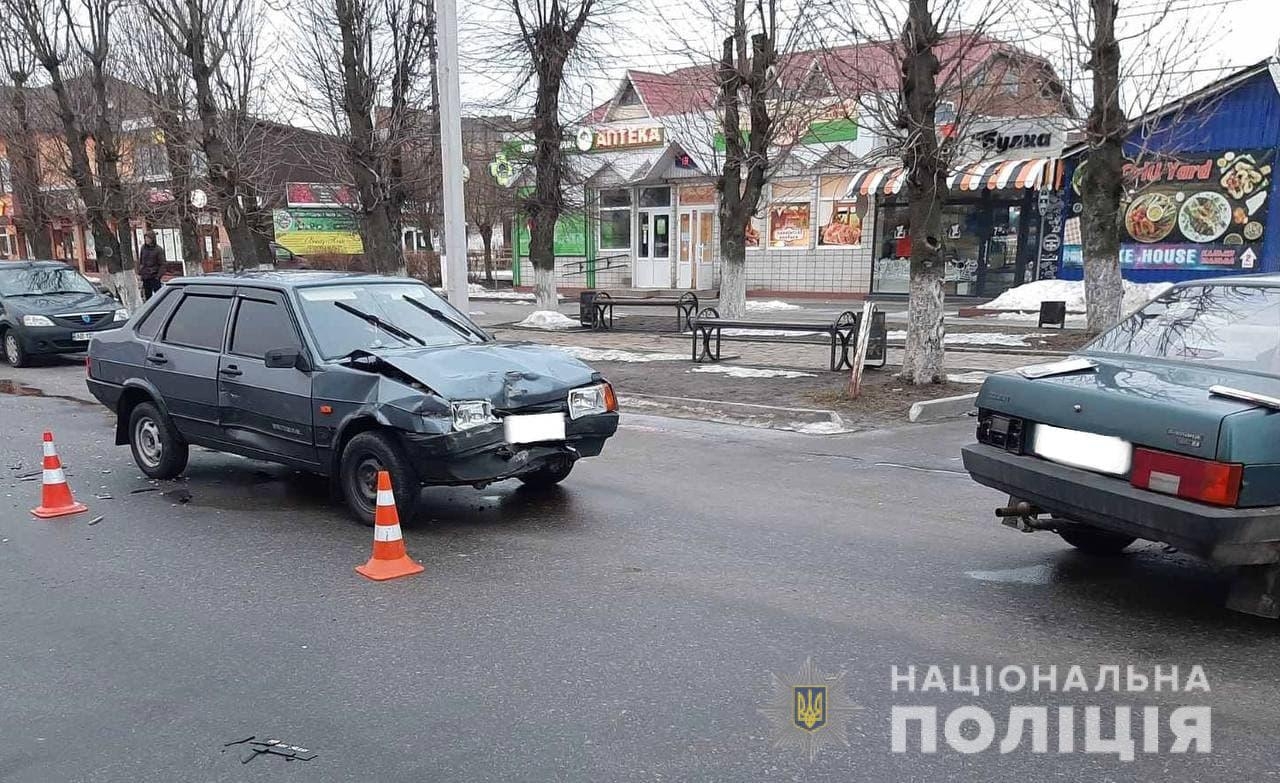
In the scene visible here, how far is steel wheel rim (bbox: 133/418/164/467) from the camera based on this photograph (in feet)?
24.0

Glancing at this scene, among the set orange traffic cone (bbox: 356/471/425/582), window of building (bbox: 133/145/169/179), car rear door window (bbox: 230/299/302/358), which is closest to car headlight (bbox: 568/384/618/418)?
orange traffic cone (bbox: 356/471/425/582)

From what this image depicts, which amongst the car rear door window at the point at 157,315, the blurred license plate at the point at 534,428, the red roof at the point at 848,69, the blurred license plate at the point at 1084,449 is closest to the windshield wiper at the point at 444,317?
the blurred license plate at the point at 534,428

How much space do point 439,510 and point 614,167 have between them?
23.2 m

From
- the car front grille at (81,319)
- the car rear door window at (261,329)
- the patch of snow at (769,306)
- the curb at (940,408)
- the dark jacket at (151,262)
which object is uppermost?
the dark jacket at (151,262)

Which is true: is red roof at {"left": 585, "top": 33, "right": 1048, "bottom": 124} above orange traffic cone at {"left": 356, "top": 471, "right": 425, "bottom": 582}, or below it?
above

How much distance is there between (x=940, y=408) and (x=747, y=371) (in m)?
3.52

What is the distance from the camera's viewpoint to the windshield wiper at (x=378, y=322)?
656cm

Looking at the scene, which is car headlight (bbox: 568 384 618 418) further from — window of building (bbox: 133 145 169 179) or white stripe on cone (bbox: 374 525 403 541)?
window of building (bbox: 133 145 169 179)

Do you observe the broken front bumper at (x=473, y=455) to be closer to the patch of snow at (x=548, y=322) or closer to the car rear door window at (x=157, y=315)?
the car rear door window at (x=157, y=315)

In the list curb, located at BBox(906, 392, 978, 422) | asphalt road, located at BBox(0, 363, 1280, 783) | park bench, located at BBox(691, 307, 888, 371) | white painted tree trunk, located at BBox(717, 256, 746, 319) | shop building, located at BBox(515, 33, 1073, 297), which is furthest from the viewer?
shop building, located at BBox(515, 33, 1073, 297)

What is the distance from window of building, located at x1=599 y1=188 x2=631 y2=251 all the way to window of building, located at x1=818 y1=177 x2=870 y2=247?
22.5 ft

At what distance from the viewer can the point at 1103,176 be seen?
43.6 ft

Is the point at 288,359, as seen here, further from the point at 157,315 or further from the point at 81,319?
the point at 81,319

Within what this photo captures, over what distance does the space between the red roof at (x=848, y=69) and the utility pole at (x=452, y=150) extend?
5.16 metres
